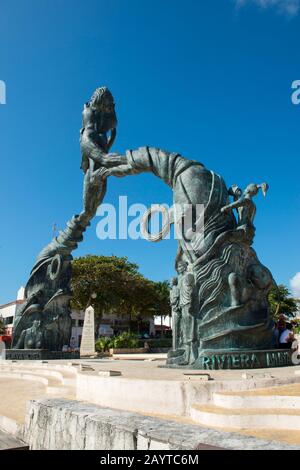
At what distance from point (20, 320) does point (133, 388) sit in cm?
1124

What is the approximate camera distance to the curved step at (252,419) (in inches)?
152

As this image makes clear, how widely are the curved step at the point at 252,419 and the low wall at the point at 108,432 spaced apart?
1.00 meters

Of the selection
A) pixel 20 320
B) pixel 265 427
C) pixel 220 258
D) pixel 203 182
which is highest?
pixel 203 182

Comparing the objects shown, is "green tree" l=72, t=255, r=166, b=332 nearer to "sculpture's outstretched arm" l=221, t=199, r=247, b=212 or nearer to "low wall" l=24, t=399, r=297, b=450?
"sculpture's outstretched arm" l=221, t=199, r=247, b=212

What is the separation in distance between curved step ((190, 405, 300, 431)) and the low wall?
100 cm

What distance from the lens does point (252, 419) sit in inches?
158

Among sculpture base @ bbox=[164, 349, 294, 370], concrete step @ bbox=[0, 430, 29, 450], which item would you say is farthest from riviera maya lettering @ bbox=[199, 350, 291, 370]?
concrete step @ bbox=[0, 430, 29, 450]

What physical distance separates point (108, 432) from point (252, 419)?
1.57 meters

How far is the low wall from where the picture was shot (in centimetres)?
275

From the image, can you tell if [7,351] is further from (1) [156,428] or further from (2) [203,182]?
(1) [156,428]

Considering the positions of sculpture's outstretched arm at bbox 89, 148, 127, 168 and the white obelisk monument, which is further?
the white obelisk monument

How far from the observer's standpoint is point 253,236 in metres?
8.73

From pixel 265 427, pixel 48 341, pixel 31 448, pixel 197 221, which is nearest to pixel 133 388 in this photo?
pixel 31 448

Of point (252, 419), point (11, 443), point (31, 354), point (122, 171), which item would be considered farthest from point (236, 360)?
point (31, 354)
